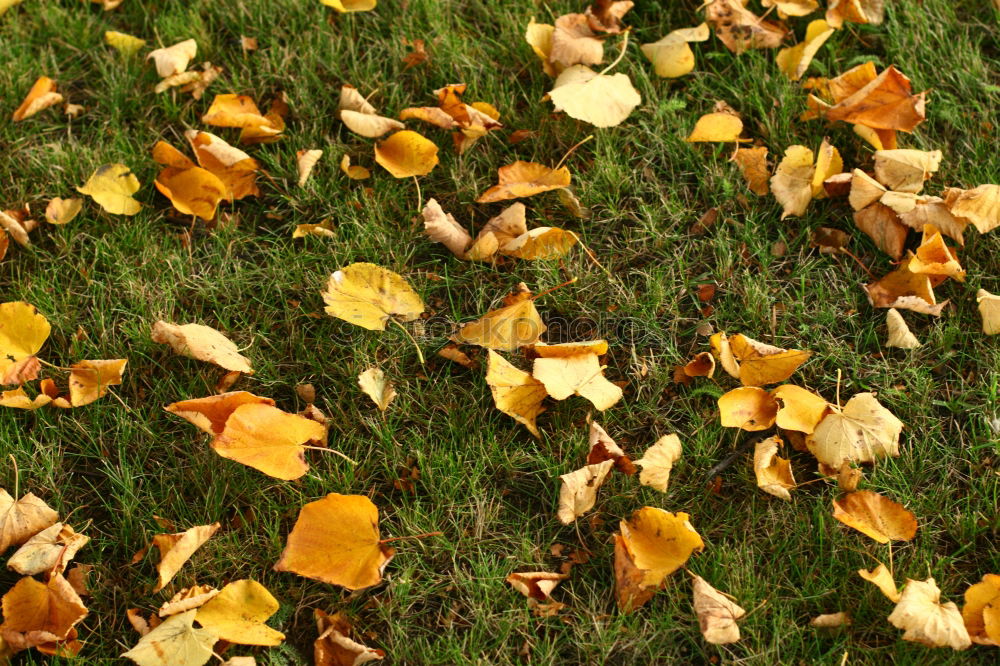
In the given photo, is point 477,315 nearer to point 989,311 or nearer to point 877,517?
point 877,517

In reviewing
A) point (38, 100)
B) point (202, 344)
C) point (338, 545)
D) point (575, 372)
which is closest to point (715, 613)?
point (575, 372)

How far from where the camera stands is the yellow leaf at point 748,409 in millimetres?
2021

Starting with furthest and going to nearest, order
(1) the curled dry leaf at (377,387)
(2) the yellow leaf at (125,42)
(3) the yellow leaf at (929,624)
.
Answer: (2) the yellow leaf at (125,42) → (1) the curled dry leaf at (377,387) → (3) the yellow leaf at (929,624)

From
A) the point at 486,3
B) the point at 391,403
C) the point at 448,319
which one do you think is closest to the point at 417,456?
the point at 391,403

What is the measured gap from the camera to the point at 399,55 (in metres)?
2.68

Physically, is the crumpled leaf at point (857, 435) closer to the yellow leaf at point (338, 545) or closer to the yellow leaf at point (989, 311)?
the yellow leaf at point (989, 311)

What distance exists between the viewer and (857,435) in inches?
79.1

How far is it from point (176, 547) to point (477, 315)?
32.9 inches

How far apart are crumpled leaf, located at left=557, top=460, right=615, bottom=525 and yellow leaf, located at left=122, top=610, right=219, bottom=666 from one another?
71 centimetres

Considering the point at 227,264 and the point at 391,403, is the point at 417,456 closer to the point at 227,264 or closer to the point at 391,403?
the point at 391,403

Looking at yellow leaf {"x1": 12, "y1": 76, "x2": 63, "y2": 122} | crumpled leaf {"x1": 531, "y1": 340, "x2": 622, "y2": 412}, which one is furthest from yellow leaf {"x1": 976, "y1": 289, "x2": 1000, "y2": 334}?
yellow leaf {"x1": 12, "y1": 76, "x2": 63, "y2": 122}

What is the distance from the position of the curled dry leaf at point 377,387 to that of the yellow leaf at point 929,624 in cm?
109

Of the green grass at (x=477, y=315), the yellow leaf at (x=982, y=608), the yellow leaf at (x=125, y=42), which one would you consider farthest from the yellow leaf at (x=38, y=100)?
the yellow leaf at (x=982, y=608)

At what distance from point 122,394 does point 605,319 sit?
1.11 metres
